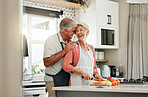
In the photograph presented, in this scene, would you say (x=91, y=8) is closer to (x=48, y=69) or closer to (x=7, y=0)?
(x=48, y=69)

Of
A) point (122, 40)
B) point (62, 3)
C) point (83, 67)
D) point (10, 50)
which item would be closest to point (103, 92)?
point (83, 67)

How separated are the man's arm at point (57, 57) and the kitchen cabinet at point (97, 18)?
1.41 m

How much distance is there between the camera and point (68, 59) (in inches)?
79.4

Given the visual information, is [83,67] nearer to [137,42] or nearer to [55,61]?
[55,61]

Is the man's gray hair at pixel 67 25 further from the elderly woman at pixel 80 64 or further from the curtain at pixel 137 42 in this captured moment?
the curtain at pixel 137 42

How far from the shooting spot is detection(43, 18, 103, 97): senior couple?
6.69 ft

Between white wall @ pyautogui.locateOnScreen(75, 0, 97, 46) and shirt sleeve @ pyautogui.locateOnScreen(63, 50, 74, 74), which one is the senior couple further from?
white wall @ pyautogui.locateOnScreen(75, 0, 97, 46)

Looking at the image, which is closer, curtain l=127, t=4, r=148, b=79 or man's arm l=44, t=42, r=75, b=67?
man's arm l=44, t=42, r=75, b=67

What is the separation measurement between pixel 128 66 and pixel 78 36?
1.63 m

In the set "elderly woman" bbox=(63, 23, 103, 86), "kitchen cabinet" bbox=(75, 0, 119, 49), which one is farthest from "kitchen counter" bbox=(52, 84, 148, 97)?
"kitchen cabinet" bbox=(75, 0, 119, 49)

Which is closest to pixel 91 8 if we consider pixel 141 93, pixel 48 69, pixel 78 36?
pixel 78 36

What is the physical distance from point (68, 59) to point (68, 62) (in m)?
0.03

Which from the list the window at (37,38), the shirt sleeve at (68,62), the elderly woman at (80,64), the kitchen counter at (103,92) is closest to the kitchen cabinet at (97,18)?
the window at (37,38)

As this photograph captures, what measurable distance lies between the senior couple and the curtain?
1485 mm
